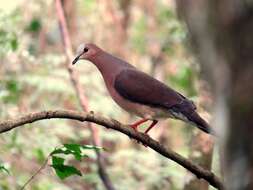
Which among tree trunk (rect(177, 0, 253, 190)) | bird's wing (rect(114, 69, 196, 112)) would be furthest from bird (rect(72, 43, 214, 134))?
tree trunk (rect(177, 0, 253, 190))

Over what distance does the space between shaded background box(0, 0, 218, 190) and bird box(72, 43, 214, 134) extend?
0.33 m

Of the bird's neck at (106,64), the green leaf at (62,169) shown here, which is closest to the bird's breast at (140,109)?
the bird's neck at (106,64)

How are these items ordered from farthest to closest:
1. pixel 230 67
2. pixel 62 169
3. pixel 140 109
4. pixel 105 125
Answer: pixel 140 109 → pixel 105 125 → pixel 62 169 → pixel 230 67

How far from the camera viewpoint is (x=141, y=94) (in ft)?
13.7

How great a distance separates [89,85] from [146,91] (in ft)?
14.5

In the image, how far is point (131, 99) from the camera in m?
4.15

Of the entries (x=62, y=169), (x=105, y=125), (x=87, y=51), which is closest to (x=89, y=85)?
(x=87, y=51)

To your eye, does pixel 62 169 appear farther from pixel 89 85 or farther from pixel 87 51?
pixel 89 85

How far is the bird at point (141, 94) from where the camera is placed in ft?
13.4

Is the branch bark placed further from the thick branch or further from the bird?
the thick branch

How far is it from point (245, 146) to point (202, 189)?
9.79ft

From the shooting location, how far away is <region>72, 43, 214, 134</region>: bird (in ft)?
13.4

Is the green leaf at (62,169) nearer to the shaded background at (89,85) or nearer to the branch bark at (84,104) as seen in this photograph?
the shaded background at (89,85)

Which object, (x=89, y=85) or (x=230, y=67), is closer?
(x=230, y=67)
